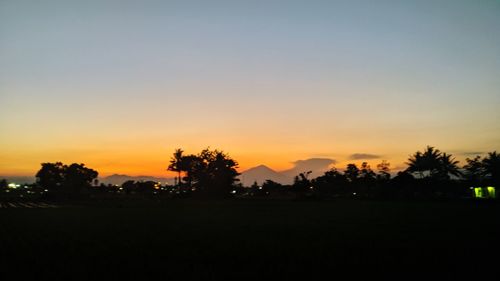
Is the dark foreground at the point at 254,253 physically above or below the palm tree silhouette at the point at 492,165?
below

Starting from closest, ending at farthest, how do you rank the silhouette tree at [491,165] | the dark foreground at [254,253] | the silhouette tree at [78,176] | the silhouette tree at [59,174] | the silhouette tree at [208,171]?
the dark foreground at [254,253] < the silhouette tree at [491,165] < the silhouette tree at [208,171] < the silhouette tree at [78,176] < the silhouette tree at [59,174]

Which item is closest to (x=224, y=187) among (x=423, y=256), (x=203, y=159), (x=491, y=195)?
(x=203, y=159)

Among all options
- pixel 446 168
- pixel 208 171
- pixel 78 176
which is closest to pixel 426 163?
pixel 446 168

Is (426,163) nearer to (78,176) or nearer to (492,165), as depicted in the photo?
(492,165)

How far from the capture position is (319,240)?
1500 cm

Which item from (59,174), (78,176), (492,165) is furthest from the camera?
(59,174)

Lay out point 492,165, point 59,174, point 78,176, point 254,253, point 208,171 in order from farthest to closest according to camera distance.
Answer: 1. point 59,174
2. point 78,176
3. point 208,171
4. point 492,165
5. point 254,253

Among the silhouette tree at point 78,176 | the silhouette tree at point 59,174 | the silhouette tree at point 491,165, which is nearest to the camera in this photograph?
the silhouette tree at point 491,165

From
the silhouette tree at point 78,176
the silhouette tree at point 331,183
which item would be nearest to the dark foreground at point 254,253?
the silhouette tree at point 331,183

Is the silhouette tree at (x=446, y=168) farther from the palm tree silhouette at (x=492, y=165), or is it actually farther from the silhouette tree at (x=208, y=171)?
the silhouette tree at (x=208, y=171)

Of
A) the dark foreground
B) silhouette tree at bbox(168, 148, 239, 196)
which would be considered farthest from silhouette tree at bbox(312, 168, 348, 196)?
the dark foreground

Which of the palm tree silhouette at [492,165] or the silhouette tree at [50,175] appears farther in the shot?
the silhouette tree at [50,175]

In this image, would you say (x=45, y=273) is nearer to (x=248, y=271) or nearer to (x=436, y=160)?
(x=248, y=271)

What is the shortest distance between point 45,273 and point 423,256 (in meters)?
10.6
